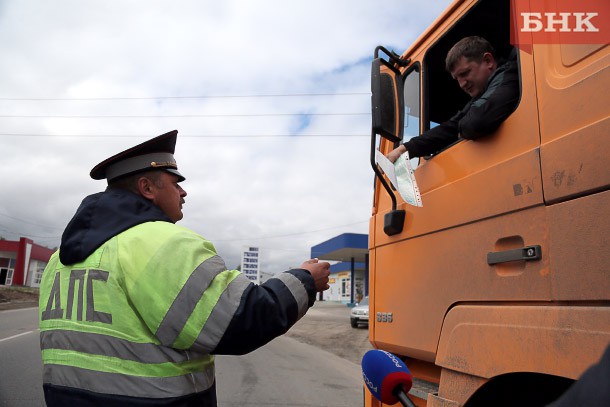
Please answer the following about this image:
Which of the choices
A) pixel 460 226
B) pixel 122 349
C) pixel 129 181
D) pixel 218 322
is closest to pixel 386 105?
pixel 460 226

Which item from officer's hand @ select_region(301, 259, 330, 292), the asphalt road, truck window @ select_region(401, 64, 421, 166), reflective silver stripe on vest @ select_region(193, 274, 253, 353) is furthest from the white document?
the asphalt road

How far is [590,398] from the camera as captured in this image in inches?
22.0

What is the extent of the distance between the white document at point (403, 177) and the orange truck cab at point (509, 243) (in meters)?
0.10

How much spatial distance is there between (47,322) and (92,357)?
29 centimetres

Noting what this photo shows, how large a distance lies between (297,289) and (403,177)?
787 mm

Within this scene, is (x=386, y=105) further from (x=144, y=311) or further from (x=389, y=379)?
(x=144, y=311)

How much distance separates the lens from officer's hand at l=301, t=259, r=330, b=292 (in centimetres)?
163

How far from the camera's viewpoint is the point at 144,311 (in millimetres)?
1354

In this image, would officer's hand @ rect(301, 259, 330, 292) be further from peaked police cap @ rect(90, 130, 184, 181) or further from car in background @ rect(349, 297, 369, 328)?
car in background @ rect(349, 297, 369, 328)

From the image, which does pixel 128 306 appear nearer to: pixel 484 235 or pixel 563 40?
pixel 484 235

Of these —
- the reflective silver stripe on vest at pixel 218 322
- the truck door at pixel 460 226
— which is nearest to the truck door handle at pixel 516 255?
the truck door at pixel 460 226

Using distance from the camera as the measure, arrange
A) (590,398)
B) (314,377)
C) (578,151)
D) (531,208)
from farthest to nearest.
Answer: (314,377) < (531,208) < (578,151) < (590,398)

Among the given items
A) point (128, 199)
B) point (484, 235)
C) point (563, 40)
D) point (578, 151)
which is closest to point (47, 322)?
point (128, 199)

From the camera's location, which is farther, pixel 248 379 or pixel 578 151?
pixel 248 379
